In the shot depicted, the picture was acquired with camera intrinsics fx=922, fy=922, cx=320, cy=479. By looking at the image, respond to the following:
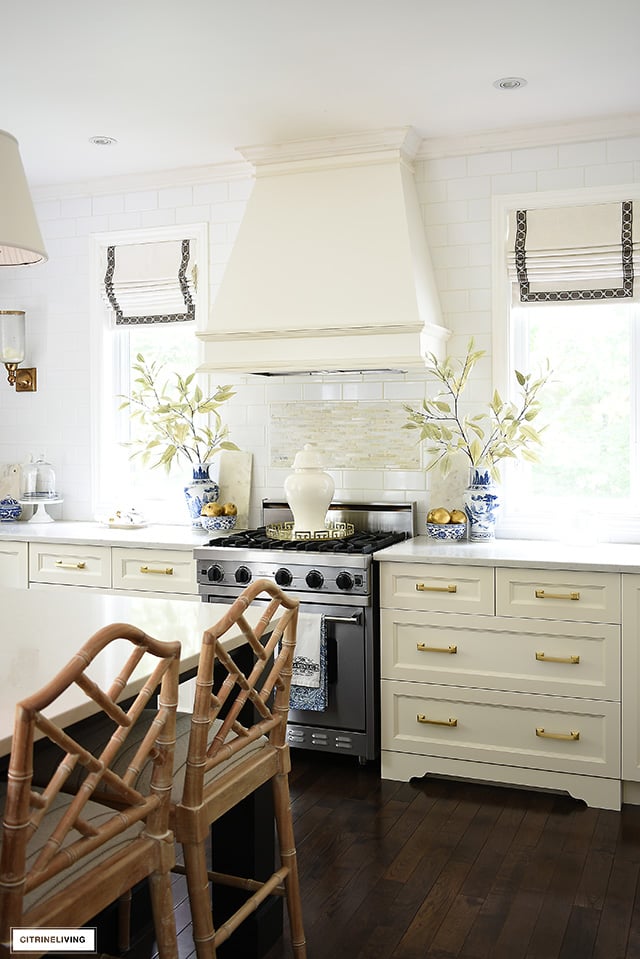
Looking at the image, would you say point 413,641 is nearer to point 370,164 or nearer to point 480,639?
point 480,639

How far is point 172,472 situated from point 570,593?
2354mm

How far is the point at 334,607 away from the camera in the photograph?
12.7 feet

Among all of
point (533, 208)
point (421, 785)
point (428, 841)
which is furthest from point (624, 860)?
point (533, 208)

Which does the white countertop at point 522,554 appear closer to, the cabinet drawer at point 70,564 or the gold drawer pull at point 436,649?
the gold drawer pull at point 436,649

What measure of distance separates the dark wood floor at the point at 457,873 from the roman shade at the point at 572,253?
2.19 metres

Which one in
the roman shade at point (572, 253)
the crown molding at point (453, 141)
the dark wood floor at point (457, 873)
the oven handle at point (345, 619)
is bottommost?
the dark wood floor at point (457, 873)

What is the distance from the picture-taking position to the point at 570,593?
3562 mm

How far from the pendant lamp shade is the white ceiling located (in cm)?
123

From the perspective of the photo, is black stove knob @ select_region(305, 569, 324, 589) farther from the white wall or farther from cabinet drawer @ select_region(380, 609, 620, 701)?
the white wall

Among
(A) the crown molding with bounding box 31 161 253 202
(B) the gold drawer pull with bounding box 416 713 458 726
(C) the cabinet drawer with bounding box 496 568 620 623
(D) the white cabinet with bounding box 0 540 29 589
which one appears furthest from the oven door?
(A) the crown molding with bounding box 31 161 253 202

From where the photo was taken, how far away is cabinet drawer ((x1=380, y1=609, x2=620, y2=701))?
354 cm

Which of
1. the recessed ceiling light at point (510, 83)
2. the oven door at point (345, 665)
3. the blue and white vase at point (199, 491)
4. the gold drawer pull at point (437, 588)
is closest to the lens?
the recessed ceiling light at point (510, 83)

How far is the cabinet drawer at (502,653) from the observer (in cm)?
354

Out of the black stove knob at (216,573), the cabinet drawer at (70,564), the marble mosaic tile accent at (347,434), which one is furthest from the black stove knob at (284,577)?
the cabinet drawer at (70,564)
